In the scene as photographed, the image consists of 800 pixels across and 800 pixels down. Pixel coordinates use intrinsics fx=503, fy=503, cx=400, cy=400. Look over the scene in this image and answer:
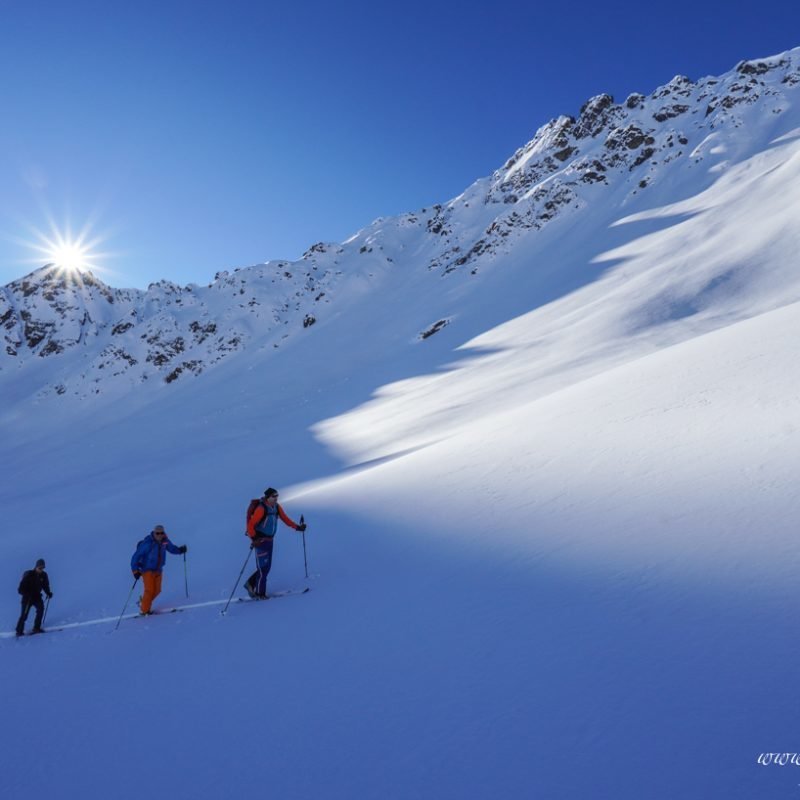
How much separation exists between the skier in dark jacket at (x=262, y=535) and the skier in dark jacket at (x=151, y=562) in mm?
1172

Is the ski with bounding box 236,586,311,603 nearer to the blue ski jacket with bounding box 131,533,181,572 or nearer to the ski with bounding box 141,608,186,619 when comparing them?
the ski with bounding box 141,608,186,619

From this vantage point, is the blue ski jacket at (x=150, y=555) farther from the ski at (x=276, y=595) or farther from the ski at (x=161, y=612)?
the ski at (x=276, y=595)

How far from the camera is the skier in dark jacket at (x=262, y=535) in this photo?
6.59 meters

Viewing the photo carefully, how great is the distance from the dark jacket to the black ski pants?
4 cm

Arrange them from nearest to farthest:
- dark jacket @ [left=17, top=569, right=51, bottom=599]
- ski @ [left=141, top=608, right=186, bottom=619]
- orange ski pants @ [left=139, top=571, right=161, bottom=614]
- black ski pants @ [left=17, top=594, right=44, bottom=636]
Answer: ski @ [left=141, top=608, right=186, bottom=619], orange ski pants @ [left=139, top=571, right=161, bottom=614], black ski pants @ [left=17, top=594, right=44, bottom=636], dark jacket @ [left=17, top=569, right=51, bottom=599]

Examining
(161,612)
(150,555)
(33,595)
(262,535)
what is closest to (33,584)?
(33,595)

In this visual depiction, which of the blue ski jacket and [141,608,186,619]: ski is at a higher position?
the blue ski jacket

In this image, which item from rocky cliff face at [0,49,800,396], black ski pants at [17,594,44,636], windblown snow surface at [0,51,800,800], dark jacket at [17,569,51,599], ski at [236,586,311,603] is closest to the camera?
windblown snow surface at [0,51,800,800]

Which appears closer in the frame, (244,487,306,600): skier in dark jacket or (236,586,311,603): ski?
(236,586,311,603): ski

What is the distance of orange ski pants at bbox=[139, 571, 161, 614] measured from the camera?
696 centimetres

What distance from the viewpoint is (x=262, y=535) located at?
6.90m

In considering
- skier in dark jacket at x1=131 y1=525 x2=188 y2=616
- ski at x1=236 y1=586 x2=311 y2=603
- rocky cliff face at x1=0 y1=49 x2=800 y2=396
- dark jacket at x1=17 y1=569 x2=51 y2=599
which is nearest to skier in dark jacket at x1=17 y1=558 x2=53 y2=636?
dark jacket at x1=17 y1=569 x2=51 y2=599

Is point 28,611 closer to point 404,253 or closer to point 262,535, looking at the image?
point 262,535

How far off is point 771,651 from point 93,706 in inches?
198
